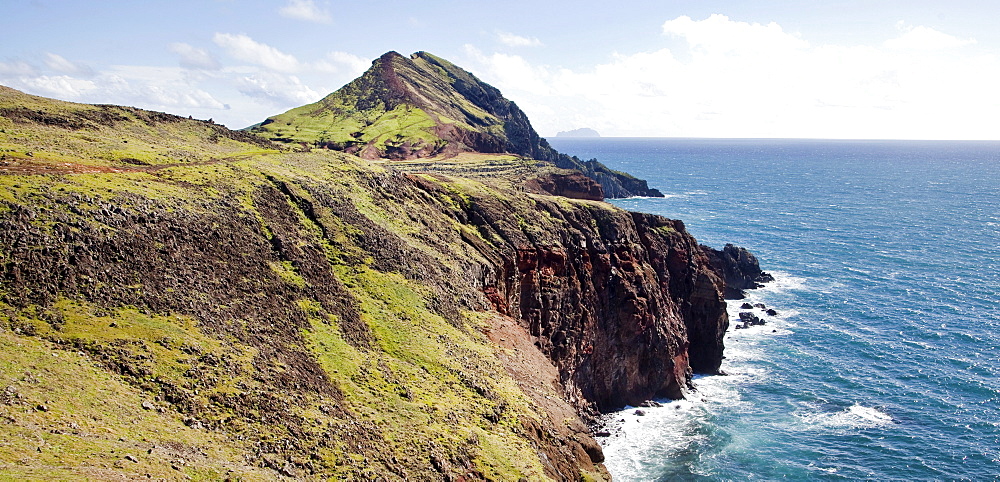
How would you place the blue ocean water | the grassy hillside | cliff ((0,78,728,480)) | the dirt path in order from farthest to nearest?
1. the blue ocean water
2. the dirt path
3. cliff ((0,78,728,480))
4. the grassy hillside

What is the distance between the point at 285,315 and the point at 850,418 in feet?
208

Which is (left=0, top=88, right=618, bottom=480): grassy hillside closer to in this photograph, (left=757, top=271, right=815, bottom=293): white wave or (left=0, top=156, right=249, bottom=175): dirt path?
(left=0, top=156, right=249, bottom=175): dirt path

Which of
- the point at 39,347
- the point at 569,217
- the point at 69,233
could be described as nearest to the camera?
the point at 39,347

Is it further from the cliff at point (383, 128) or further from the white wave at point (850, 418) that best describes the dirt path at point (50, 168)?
the cliff at point (383, 128)

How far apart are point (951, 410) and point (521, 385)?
5525cm

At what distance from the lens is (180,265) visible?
39.1 metres

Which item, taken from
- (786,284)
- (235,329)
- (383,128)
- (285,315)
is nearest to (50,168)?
(235,329)

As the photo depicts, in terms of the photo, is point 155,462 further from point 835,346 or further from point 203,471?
point 835,346

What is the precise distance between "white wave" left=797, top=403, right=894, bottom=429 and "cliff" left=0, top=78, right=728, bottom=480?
1516 cm

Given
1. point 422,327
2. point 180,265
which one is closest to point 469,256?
point 422,327

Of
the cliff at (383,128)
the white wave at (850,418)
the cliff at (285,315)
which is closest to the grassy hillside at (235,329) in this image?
the cliff at (285,315)

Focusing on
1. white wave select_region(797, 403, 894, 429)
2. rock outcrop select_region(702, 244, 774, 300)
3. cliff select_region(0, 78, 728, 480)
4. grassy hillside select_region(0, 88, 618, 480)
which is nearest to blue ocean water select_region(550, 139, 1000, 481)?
white wave select_region(797, 403, 894, 429)

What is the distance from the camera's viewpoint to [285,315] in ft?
136

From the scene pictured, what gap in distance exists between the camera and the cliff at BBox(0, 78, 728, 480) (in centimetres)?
2811
